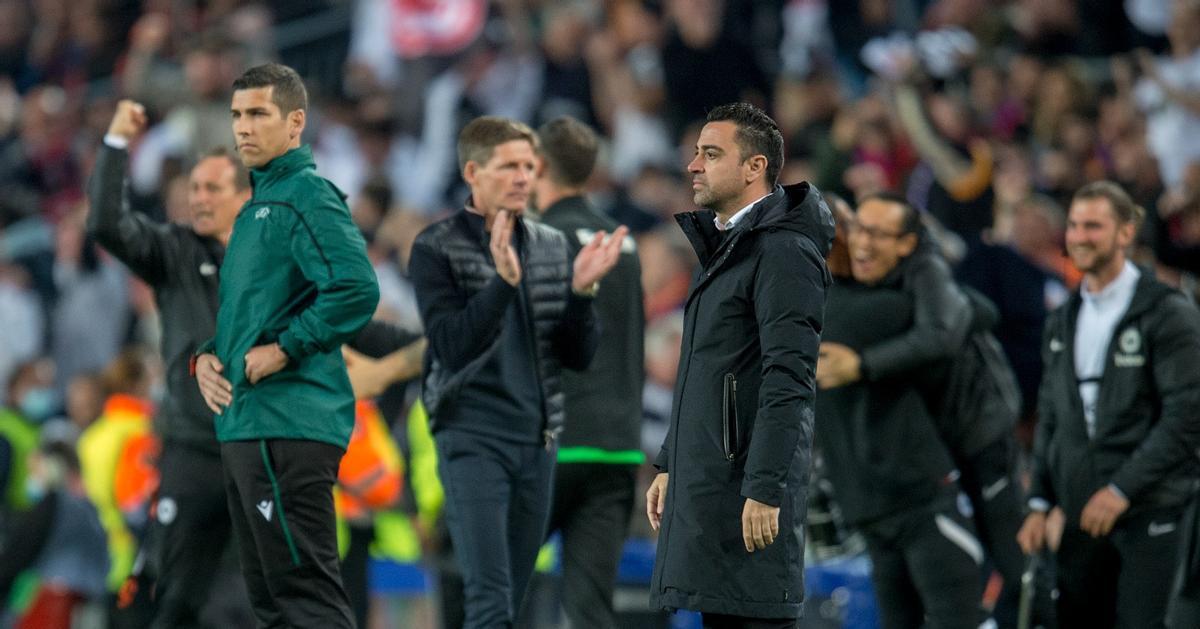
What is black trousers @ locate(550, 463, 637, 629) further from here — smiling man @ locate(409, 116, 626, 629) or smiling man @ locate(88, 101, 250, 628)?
smiling man @ locate(88, 101, 250, 628)

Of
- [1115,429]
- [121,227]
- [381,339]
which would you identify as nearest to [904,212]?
[1115,429]

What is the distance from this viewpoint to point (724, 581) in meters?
5.56

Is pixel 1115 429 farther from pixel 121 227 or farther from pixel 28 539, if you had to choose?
pixel 28 539

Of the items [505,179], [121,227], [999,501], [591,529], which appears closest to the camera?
[505,179]

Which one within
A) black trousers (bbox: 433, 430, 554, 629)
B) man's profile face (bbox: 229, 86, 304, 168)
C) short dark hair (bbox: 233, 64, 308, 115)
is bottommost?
black trousers (bbox: 433, 430, 554, 629)

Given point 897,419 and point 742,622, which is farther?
point 897,419

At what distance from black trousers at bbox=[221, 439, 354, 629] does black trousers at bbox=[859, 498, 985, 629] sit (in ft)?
8.84

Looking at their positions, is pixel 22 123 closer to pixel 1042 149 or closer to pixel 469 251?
pixel 1042 149

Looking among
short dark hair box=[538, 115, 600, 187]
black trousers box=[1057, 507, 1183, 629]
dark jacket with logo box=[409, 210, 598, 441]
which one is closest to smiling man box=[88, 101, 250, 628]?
dark jacket with logo box=[409, 210, 598, 441]

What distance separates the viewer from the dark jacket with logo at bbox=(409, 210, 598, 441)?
22.9ft

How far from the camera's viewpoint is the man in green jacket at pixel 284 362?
20.8ft

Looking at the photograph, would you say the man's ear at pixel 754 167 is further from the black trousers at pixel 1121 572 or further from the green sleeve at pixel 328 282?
the black trousers at pixel 1121 572

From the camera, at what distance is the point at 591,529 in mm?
7590

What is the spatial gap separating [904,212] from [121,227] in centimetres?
347
